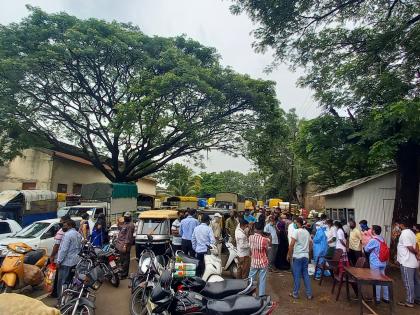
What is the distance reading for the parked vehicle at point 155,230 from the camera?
1116 cm

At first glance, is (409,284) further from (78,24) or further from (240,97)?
(78,24)

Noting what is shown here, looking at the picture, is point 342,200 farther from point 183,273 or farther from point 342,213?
point 183,273

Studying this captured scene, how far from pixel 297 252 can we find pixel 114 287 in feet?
14.7

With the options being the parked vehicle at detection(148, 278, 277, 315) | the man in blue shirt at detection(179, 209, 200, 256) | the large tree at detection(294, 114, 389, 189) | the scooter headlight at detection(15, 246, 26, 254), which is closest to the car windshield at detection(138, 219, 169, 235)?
the man in blue shirt at detection(179, 209, 200, 256)

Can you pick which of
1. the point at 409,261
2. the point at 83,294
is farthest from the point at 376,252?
the point at 83,294

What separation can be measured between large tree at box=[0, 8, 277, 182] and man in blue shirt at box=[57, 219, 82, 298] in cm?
1189

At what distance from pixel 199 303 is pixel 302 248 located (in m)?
3.46

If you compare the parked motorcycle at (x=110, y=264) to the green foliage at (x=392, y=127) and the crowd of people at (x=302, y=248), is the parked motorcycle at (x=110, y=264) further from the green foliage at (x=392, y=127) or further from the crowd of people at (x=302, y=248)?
the green foliage at (x=392, y=127)

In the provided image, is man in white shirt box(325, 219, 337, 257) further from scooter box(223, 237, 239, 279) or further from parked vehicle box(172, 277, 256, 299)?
parked vehicle box(172, 277, 256, 299)

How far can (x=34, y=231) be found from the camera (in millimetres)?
10992

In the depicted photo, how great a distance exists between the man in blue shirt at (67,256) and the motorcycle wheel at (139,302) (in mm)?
1543

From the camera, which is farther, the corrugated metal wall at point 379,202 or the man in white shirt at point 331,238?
the corrugated metal wall at point 379,202

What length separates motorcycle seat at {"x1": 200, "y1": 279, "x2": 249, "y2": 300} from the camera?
527 centimetres

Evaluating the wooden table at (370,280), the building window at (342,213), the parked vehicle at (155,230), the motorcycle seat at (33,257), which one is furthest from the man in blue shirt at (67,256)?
the building window at (342,213)
